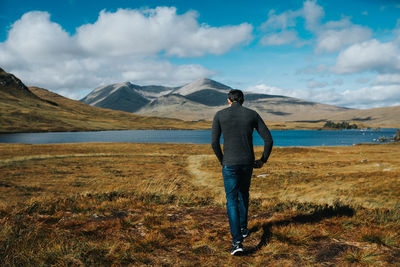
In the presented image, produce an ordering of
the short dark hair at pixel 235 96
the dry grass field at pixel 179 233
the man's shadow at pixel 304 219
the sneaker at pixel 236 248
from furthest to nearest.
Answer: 1. the man's shadow at pixel 304 219
2. the short dark hair at pixel 235 96
3. the sneaker at pixel 236 248
4. the dry grass field at pixel 179 233

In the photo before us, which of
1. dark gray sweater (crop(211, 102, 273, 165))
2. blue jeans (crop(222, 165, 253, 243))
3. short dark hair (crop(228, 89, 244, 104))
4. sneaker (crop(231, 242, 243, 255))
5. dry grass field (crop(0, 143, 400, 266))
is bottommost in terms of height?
dry grass field (crop(0, 143, 400, 266))

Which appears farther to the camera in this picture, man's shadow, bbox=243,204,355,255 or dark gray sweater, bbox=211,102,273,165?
man's shadow, bbox=243,204,355,255

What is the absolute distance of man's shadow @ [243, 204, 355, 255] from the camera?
21.3ft

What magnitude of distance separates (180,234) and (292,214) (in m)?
3.93

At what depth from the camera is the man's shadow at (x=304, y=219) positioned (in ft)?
21.3

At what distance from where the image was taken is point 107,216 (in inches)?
337

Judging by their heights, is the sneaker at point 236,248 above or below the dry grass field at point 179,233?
above

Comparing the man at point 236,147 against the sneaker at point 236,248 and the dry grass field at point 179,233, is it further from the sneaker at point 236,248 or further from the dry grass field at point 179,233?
the dry grass field at point 179,233

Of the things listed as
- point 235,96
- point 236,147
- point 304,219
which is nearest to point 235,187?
point 236,147

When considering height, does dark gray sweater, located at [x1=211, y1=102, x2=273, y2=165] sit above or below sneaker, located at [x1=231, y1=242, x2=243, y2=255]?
above

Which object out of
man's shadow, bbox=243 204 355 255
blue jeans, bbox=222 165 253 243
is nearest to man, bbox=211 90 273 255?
blue jeans, bbox=222 165 253 243

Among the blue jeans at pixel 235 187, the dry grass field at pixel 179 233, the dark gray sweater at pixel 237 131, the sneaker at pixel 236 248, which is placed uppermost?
the dark gray sweater at pixel 237 131

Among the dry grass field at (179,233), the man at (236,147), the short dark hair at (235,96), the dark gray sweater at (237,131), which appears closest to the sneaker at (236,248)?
the man at (236,147)

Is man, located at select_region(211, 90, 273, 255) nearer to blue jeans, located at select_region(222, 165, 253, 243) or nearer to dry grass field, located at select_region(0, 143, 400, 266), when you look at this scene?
blue jeans, located at select_region(222, 165, 253, 243)
